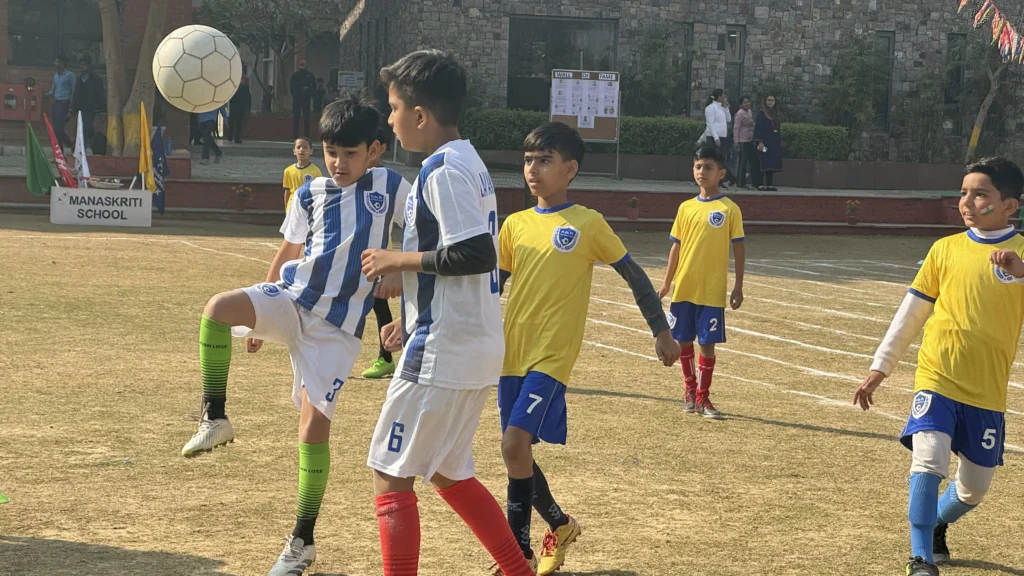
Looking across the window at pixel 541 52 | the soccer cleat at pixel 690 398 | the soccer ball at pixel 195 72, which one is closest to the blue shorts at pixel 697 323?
the soccer cleat at pixel 690 398

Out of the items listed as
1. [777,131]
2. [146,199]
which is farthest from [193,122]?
[777,131]

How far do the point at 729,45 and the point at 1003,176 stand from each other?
98.9 ft

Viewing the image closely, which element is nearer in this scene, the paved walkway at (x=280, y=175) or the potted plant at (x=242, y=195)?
the potted plant at (x=242, y=195)

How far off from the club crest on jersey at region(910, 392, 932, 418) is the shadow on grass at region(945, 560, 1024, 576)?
861 mm

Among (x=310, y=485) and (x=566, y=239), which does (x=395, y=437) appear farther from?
(x=566, y=239)

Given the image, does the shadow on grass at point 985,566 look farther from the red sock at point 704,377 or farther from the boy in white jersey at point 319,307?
the red sock at point 704,377

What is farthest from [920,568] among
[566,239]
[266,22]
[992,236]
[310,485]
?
[266,22]

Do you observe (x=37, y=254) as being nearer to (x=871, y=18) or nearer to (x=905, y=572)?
(x=905, y=572)

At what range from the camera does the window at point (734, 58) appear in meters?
34.6

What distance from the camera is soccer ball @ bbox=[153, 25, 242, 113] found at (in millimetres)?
16547

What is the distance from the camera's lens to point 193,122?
110ft

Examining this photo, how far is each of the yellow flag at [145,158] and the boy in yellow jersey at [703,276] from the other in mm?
14011

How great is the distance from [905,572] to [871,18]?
106ft

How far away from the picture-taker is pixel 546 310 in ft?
18.7
